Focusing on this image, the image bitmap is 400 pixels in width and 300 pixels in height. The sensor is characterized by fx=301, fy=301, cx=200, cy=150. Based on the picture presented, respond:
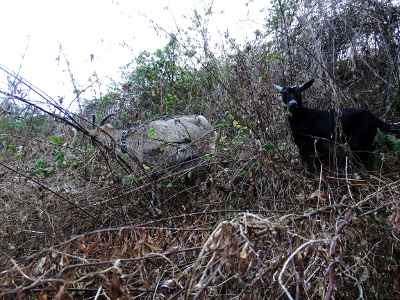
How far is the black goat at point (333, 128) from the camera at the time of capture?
412cm

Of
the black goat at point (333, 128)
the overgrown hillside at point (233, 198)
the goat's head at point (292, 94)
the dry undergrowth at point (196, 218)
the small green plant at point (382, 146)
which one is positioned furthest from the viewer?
the goat's head at point (292, 94)

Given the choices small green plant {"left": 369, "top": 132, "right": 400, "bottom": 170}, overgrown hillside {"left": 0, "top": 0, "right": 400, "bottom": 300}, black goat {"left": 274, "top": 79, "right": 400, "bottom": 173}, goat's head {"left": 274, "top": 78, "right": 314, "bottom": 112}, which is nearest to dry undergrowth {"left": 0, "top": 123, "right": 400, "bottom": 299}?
overgrown hillside {"left": 0, "top": 0, "right": 400, "bottom": 300}

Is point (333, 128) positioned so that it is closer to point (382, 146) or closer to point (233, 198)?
point (382, 146)

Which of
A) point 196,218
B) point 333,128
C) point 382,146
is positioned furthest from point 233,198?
point 382,146

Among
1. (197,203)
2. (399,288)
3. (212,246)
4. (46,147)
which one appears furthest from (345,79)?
(212,246)

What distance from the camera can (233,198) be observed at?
3.42 m

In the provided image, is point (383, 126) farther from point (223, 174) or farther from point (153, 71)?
point (153, 71)

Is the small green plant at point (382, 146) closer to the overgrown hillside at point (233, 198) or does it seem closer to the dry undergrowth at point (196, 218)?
the overgrown hillside at point (233, 198)

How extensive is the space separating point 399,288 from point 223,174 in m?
2.14

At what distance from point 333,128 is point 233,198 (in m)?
1.83

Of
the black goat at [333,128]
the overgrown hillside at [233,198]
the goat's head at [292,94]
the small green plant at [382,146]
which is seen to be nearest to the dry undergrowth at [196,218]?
the overgrown hillside at [233,198]

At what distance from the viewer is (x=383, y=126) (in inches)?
164

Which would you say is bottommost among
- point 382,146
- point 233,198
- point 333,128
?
point 382,146

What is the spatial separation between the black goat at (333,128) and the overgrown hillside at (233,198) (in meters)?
0.20
